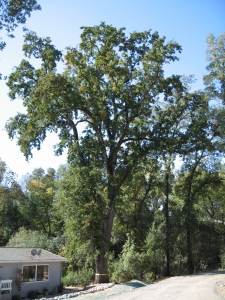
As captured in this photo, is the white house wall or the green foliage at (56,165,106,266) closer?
the white house wall

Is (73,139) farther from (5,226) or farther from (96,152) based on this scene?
(5,226)

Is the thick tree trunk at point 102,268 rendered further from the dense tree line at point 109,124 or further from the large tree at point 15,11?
the large tree at point 15,11

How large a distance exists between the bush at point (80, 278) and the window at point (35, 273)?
3968 mm

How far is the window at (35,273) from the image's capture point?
1970 centimetres

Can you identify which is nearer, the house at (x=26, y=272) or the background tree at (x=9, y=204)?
the house at (x=26, y=272)

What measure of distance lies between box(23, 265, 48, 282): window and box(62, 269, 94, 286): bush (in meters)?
3.97

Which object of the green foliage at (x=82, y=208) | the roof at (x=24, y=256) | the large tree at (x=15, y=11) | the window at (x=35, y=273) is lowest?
the window at (x=35, y=273)

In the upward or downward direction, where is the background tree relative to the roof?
upward

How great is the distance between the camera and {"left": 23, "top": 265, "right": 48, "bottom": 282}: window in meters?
19.7

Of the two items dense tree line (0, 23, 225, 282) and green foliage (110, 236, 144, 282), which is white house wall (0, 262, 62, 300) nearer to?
dense tree line (0, 23, 225, 282)

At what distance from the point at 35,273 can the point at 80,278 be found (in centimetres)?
492

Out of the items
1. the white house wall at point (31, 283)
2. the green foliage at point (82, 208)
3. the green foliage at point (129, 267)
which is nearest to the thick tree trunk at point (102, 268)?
the green foliage at point (82, 208)

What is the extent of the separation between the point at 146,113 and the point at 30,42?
847cm

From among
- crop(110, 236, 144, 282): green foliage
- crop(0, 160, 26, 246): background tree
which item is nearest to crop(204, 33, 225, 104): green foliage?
crop(110, 236, 144, 282): green foliage
